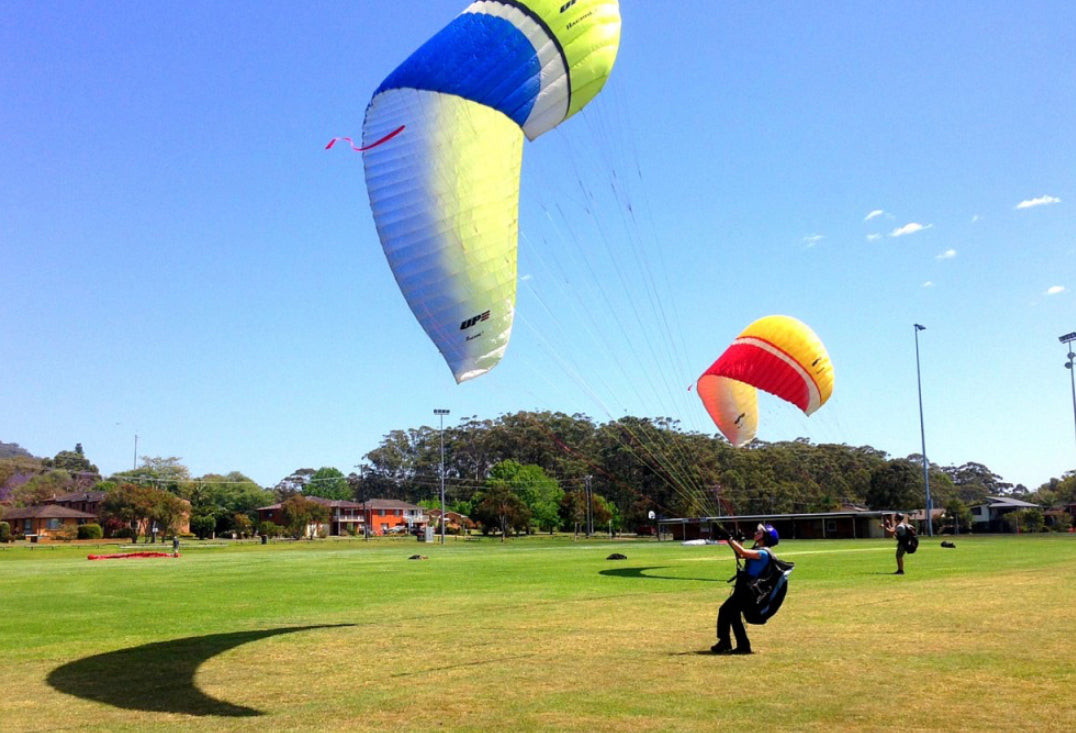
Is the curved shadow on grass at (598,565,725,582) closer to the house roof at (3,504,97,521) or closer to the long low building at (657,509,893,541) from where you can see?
the long low building at (657,509,893,541)

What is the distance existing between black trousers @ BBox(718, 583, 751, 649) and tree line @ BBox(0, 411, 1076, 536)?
53.1 meters

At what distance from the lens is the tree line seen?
8969cm

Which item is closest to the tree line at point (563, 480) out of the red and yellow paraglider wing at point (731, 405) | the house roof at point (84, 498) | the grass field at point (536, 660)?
the house roof at point (84, 498)

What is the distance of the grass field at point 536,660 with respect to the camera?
6848 mm

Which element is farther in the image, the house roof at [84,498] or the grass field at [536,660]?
the house roof at [84,498]

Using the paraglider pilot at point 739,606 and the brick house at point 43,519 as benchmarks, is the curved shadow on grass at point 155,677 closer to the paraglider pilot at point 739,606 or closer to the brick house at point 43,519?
the paraglider pilot at point 739,606

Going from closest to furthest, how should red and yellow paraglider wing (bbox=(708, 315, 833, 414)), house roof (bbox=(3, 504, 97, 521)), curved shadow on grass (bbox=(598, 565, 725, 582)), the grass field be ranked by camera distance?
the grass field, curved shadow on grass (bbox=(598, 565, 725, 582)), red and yellow paraglider wing (bbox=(708, 315, 833, 414)), house roof (bbox=(3, 504, 97, 521))

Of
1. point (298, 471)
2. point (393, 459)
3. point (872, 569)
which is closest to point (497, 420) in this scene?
point (393, 459)

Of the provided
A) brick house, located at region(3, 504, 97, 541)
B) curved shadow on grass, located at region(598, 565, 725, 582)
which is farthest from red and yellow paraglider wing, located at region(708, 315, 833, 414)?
brick house, located at region(3, 504, 97, 541)

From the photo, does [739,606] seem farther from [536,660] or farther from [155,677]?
[155,677]

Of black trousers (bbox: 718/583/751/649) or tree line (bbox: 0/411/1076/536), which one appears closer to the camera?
black trousers (bbox: 718/583/751/649)

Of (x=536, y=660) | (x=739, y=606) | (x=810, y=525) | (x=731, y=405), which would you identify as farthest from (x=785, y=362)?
(x=810, y=525)

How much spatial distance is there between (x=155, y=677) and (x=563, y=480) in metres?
114

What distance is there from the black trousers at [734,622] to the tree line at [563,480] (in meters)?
53.1
